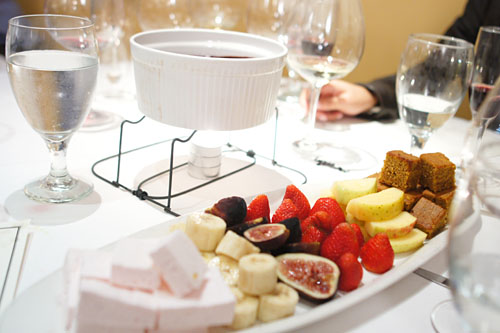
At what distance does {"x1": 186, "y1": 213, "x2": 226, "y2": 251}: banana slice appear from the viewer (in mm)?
560

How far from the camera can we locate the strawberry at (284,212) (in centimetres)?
67

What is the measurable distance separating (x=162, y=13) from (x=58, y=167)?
620 millimetres

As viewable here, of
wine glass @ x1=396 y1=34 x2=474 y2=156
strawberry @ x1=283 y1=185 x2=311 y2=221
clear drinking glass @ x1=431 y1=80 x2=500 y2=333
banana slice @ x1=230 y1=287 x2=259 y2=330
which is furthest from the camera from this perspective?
wine glass @ x1=396 y1=34 x2=474 y2=156

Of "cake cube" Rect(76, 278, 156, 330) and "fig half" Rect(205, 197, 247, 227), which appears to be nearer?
"cake cube" Rect(76, 278, 156, 330)

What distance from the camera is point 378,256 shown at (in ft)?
1.94

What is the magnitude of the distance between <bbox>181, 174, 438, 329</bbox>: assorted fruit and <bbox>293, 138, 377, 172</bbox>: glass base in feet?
0.81

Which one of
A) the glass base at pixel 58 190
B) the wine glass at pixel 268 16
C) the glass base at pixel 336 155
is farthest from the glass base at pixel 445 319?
the wine glass at pixel 268 16

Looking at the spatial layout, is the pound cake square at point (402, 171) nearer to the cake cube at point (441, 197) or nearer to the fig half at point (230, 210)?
the cake cube at point (441, 197)

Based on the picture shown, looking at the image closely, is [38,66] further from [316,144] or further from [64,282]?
[316,144]

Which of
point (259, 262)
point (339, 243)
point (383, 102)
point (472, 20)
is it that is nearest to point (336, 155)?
point (383, 102)

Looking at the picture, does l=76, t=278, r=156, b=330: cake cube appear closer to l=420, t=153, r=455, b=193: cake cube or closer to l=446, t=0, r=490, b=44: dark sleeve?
l=420, t=153, r=455, b=193: cake cube

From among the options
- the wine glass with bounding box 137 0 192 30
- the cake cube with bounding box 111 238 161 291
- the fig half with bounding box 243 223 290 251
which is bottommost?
the fig half with bounding box 243 223 290 251

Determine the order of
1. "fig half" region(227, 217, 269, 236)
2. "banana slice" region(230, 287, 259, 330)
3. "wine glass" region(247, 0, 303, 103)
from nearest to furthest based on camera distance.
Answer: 1. "banana slice" region(230, 287, 259, 330)
2. "fig half" region(227, 217, 269, 236)
3. "wine glass" region(247, 0, 303, 103)

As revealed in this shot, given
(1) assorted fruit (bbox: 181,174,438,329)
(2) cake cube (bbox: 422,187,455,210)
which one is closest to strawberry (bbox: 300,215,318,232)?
(1) assorted fruit (bbox: 181,174,438,329)
